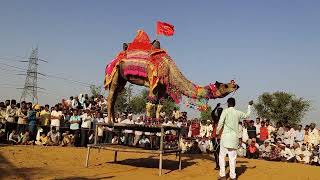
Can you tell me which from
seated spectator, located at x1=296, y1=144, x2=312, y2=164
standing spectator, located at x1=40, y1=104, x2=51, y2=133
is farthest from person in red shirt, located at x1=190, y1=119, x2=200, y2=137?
standing spectator, located at x1=40, y1=104, x2=51, y2=133

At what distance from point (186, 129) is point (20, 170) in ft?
37.3

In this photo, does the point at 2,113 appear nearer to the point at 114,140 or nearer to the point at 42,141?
the point at 42,141

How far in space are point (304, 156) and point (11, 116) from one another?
11883 mm

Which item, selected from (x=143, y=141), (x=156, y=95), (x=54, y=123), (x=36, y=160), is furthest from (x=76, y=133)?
(x=156, y=95)

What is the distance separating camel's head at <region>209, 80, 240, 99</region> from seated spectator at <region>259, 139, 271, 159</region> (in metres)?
7.96

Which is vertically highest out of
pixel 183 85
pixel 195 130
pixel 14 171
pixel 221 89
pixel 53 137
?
pixel 183 85

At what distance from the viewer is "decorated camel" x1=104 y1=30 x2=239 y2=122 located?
36.9 ft

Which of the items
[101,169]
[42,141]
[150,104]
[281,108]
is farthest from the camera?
[281,108]

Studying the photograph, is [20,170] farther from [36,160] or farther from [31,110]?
[31,110]

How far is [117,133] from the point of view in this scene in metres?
18.5

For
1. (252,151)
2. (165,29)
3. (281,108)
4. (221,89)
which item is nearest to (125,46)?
(165,29)

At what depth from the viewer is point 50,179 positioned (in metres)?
8.36

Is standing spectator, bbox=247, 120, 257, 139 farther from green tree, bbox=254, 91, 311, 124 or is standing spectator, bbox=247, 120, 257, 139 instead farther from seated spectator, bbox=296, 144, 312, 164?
green tree, bbox=254, 91, 311, 124

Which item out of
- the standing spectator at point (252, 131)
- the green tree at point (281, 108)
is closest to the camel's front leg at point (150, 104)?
the standing spectator at point (252, 131)
